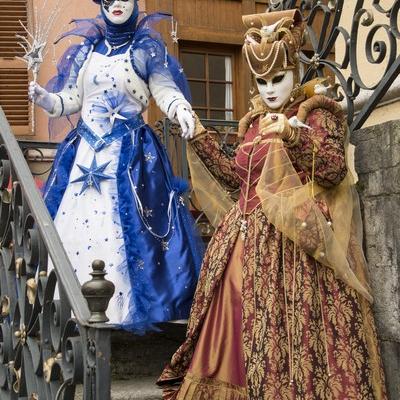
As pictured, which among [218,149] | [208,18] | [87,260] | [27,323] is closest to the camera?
[27,323]

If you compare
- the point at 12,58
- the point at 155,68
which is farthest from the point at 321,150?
the point at 12,58

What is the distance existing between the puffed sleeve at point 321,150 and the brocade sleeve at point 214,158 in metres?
0.45

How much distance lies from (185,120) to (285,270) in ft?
2.82

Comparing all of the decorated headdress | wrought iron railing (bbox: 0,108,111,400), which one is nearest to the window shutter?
wrought iron railing (bbox: 0,108,111,400)

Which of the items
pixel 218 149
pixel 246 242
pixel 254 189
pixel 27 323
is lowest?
pixel 27 323

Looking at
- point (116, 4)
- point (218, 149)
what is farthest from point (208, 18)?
point (218, 149)

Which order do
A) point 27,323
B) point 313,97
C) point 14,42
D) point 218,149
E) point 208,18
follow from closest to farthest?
point 27,323, point 313,97, point 218,149, point 14,42, point 208,18

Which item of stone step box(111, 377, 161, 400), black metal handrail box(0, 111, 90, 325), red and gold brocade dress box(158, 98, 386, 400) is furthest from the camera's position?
stone step box(111, 377, 161, 400)

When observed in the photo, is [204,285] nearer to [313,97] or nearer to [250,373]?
[250,373]

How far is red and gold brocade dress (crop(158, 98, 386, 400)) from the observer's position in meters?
2.49

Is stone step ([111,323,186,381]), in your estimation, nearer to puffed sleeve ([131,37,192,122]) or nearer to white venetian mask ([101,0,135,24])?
puffed sleeve ([131,37,192,122])

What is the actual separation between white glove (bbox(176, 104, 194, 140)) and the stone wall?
71cm

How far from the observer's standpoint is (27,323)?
2488 mm

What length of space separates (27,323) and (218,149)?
3.63ft
